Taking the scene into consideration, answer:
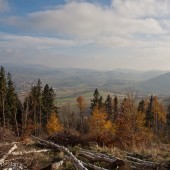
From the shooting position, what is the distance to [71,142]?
18172 millimetres

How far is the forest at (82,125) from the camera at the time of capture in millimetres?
18562

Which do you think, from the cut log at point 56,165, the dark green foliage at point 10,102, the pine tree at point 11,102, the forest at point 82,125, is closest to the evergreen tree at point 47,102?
the forest at point 82,125

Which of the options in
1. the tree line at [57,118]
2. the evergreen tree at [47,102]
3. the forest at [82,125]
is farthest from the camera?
the evergreen tree at [47,102]

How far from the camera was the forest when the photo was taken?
18.6 metres

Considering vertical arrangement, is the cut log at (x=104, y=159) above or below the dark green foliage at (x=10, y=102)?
above

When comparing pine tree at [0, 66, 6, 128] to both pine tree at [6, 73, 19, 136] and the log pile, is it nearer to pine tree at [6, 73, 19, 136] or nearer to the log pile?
pine tree at [6, 73, 19, 136]

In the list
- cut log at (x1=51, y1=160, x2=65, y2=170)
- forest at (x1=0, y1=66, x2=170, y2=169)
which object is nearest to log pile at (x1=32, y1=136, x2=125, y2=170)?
cut log at (x1=51, y1=160, x2=65, y2=170)

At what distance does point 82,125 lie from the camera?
79.4 metres

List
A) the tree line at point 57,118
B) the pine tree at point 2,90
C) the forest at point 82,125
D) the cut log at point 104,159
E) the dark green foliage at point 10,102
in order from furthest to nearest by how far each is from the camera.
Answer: the dark green foliage at point 10,102 < the pine tree at point 2,90 < the tree line at point 57,118 < the forest at point 82,125 < the cut log at point 104,159

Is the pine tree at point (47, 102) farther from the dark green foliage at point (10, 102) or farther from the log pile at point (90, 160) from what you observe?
the log pile at point (90, 160)

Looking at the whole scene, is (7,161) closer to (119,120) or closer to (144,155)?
(144,155)

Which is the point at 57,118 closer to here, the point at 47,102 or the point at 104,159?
the point at 47,102

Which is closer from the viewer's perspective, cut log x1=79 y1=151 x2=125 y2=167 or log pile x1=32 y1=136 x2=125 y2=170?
log pile x1=32 y1=136 x2=125 y2=170

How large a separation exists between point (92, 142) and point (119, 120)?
17.9 meters
